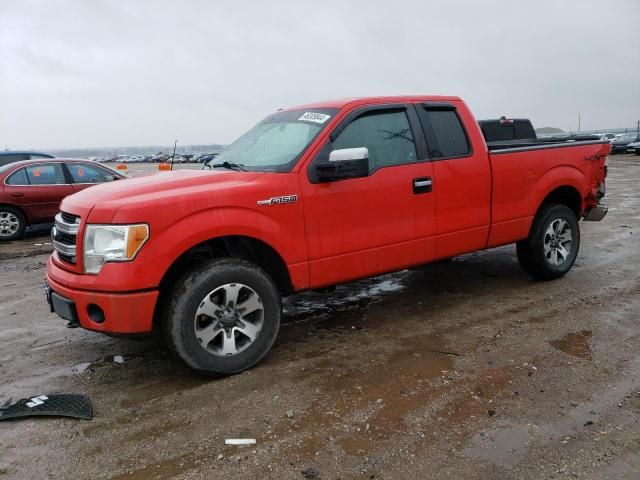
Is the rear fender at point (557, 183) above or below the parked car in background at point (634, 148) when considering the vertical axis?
above

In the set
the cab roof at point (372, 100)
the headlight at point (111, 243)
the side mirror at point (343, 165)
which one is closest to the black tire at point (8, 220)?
the cab roof at point (372, 100)

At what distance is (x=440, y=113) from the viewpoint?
16.2ft

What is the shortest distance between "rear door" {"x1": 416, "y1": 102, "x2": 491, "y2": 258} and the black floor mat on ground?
3032 mm

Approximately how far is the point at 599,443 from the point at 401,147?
8.73 ft

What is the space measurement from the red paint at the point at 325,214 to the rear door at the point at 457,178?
0.5 inches

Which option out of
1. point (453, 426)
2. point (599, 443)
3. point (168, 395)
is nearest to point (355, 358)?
point (453, 426)

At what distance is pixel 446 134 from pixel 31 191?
8017mm

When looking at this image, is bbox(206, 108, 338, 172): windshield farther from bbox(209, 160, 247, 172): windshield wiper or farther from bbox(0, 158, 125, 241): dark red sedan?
bbox(0, 158, 125, 241): dark red sedan

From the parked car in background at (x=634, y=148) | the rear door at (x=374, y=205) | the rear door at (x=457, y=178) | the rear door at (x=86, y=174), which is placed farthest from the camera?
the parked car in background at (x=634, y=148)

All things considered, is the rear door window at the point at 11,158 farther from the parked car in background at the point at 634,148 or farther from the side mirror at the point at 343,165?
the parked car in background at the point at 634,148

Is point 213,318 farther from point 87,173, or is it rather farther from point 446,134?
point 87,173

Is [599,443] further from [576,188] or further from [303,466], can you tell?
[576,188]

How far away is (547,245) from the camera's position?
565 centimetres

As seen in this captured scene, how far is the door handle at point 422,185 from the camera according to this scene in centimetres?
448
